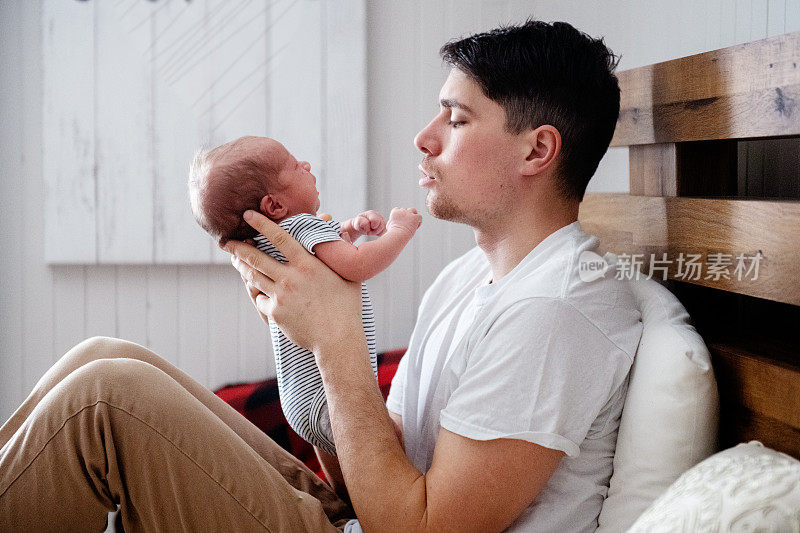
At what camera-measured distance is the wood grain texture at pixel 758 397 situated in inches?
38.9

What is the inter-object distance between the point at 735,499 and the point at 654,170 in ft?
2.55

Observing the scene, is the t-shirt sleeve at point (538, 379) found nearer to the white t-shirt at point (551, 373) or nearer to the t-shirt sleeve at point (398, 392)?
the white t-shirt at point (551, 373)

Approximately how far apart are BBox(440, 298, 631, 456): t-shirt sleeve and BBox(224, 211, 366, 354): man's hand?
283 millimetres

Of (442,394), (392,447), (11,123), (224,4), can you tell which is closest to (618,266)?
(442,394)

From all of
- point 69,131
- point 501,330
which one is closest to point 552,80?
point 501,330

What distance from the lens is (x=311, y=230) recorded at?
1.37 meters

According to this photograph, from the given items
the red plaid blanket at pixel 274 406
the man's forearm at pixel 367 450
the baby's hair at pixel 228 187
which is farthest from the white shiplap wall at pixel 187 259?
the man's forearm at pixel 367 450

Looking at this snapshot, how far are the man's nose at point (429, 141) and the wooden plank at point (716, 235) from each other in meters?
0.42

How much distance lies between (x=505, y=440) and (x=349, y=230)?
0.67 m

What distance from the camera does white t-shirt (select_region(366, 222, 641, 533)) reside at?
1038 millimetres

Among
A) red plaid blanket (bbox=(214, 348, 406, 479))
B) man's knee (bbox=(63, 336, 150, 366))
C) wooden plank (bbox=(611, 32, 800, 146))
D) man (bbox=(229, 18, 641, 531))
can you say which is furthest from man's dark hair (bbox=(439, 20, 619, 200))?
red plaid blanket (bbox=(214, 348, 406, 479))

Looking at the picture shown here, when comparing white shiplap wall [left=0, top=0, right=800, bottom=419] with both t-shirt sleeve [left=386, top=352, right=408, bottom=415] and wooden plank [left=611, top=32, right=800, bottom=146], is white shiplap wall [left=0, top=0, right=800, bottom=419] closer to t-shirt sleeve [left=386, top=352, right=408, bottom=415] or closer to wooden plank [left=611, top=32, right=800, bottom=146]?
t-shirt sleeve [left=386, top=352, right=408, bottom=415]

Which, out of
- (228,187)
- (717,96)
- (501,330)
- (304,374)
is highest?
(717,96)

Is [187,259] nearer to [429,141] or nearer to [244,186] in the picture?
[244,186]
